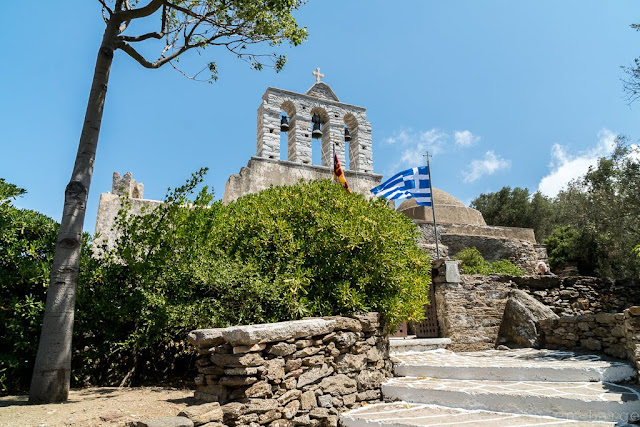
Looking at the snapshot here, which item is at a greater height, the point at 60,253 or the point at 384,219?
the point at 384,219

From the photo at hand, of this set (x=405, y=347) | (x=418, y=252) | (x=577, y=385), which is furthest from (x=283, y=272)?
(x=577, y=385)

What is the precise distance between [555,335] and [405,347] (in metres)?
3.14

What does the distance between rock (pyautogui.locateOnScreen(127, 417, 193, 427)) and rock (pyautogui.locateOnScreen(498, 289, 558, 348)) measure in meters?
7.63

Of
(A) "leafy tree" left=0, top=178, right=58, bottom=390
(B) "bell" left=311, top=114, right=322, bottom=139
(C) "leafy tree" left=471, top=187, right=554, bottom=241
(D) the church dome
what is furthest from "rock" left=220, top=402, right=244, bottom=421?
(C) "leafy tree" left=471, top=187, right=554, bottom=241

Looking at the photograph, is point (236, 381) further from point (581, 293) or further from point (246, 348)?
point (581, 293)

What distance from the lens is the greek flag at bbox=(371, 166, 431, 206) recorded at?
1357cm

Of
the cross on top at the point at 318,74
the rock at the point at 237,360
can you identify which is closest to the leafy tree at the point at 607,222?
the cross on top at the point at 318,74

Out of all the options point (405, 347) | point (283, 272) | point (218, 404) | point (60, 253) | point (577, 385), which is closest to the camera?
point (218, 404)

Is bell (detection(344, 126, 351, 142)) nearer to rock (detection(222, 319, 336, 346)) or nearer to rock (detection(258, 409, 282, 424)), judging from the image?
rock (detection(222, 319, 336, 346))

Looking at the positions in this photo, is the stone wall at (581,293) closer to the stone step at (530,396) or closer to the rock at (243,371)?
the stone step at (530,396)

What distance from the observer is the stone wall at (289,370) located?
390cm

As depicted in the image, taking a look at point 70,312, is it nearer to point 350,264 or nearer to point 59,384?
point 59,384

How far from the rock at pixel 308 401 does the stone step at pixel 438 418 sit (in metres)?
0.46

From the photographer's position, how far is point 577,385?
487cm
